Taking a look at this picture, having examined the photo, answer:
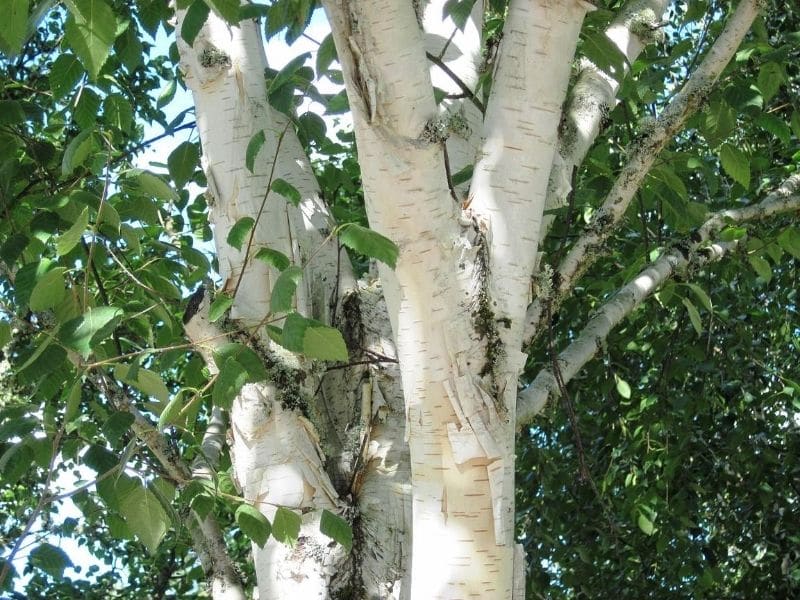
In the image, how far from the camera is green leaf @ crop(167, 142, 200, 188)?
238 centimetres

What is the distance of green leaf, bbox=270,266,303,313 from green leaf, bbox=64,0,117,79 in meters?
0.50

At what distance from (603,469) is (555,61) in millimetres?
3430

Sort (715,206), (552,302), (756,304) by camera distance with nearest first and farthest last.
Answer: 1. (552,302)
2. (715,206)
3. (756,304)

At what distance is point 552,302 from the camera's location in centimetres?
178

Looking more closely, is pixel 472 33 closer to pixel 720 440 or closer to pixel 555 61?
pixel 555 61

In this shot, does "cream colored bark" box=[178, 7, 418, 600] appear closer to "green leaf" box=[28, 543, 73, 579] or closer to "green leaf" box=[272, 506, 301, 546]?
"green leaf" box=[272, 506, 301, 546]

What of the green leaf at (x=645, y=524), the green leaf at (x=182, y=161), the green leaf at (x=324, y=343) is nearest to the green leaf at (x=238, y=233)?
the green leaf at (x=324, y=343)

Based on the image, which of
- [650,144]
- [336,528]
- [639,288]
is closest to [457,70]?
[650,144]

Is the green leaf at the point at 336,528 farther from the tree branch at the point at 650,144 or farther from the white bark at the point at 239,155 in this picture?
the tree branch at the point at 650,144

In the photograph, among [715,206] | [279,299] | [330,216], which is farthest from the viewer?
[715,206]

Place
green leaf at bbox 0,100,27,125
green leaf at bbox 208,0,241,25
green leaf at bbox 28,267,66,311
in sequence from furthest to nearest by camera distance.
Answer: green leaf at bbox 0,100,27,125 < green leaf at bbox 28,267,66,311 < green leaf at bbox 208,0,241,25

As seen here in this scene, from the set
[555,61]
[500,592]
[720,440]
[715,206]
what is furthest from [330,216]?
[720,440]

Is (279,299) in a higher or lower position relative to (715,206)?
lower

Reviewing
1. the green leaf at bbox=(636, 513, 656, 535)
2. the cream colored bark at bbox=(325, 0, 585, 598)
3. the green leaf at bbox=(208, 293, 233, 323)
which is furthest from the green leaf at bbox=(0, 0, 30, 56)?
the green leaf at bbox=(636, 513, 656, 535)
